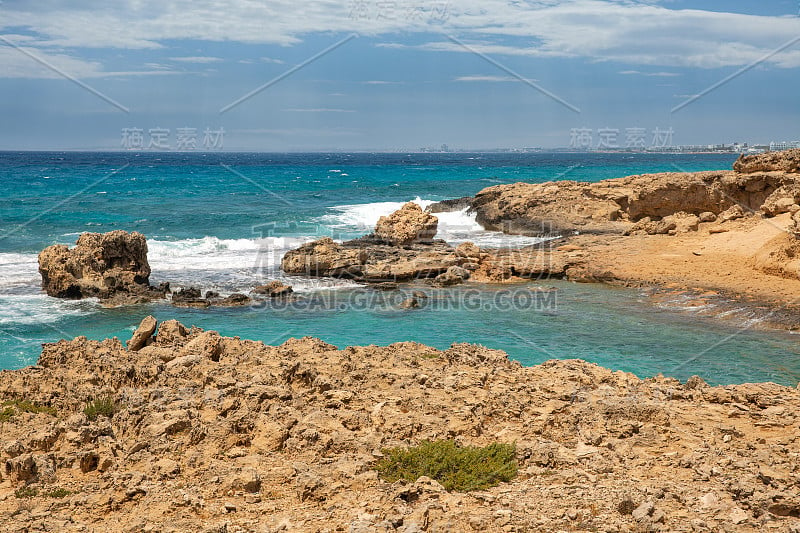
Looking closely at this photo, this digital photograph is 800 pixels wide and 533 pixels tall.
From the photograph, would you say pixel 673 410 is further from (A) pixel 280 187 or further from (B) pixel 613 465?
(A) pixel 280 187

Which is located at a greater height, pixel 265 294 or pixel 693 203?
pixel 693 203

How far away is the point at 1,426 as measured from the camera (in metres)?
6.89

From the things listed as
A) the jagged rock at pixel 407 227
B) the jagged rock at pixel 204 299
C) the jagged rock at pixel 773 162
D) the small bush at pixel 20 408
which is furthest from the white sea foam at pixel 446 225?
the small bush at pixel 20 408

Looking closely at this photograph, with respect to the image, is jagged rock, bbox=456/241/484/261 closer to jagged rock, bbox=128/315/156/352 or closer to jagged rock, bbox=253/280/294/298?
jagged rock, bbox=253/280/294/298

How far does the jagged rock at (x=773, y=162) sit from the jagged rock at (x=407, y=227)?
12.4 meters

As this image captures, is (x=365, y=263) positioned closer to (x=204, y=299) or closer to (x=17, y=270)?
(x=204, y=299)

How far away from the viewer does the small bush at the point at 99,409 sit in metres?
7.13

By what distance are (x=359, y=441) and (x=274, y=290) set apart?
45.5 ft

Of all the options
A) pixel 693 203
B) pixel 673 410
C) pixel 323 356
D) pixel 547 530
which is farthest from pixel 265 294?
pixel 693 203

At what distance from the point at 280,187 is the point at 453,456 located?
61964 mm

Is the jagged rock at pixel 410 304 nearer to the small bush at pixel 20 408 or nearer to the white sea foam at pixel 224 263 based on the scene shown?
the white sea foam at pixel 224 263

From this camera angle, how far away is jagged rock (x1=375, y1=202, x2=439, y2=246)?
2675 cm

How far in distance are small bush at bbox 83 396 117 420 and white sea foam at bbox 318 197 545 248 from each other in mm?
21783

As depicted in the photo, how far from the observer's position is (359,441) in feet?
20.8
